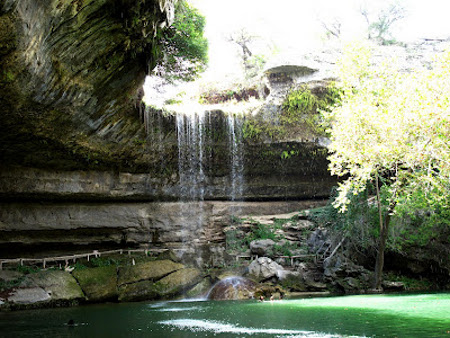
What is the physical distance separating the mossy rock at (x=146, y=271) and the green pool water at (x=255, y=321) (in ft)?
11.5

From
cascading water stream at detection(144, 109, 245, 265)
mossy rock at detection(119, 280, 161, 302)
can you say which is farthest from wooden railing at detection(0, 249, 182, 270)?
mossy rock at detection(119, 280, 161, 302)

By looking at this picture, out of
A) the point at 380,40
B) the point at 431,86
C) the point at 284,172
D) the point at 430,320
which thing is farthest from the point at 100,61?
the point at 380,40

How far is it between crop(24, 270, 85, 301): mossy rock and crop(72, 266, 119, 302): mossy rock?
27 centimetres

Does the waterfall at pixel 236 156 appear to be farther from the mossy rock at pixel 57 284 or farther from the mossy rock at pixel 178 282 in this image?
the mossy rock at pixel 57 284

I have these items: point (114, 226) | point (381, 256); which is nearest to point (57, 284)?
point (114, 226)

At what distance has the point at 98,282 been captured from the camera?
47.7 ft

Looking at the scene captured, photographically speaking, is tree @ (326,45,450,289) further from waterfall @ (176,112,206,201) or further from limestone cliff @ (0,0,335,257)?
waterfall @ (176,112,206,201)

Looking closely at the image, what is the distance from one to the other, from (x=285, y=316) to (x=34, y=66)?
8361 millimetres

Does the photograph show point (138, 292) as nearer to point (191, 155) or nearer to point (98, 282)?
point (98, 282)

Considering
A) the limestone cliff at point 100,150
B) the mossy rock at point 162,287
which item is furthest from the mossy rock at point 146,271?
the limestone cliff at point 100,150

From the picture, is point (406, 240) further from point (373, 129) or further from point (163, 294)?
point (163, 294)

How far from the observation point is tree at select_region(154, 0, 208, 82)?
17.7 m

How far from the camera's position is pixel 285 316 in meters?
8.70

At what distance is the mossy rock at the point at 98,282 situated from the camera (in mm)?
14000
